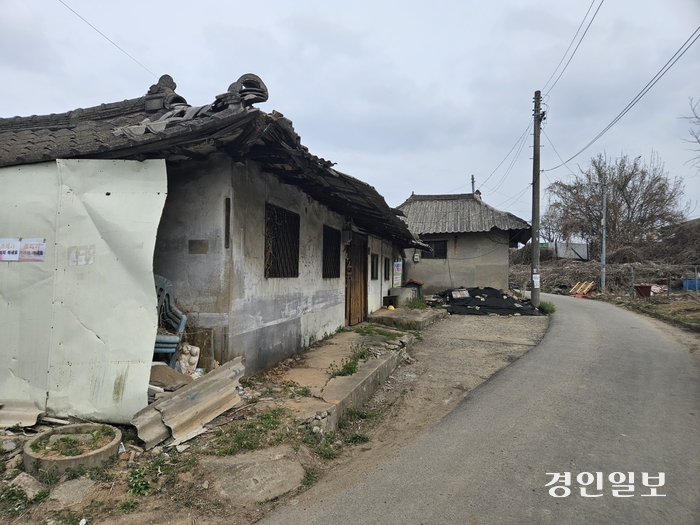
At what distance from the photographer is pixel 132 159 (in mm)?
4207

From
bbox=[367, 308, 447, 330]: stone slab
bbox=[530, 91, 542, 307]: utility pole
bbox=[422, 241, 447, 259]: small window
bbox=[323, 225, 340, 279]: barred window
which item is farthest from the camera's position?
bbox=[422, 241, 447, 259]: small window

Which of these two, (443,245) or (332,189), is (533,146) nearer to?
(443,245)

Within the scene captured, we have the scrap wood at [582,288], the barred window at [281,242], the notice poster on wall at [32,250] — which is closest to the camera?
the notice poster on wall at [32,250]

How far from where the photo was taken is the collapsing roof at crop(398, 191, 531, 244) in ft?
65.2

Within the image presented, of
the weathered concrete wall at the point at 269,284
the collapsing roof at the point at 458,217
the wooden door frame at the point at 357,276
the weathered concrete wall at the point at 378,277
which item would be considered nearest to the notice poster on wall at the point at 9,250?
the weathered concrete wall at the point at 269,284

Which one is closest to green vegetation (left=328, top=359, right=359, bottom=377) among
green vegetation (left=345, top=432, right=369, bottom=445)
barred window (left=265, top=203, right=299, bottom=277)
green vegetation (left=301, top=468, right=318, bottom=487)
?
green vegetation (left=345, top=432, right=369, bottom=445)

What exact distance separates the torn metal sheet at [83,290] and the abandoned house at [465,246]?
1746 cm

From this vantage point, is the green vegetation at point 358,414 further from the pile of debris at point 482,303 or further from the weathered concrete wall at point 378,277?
the pile of debris at point 482,303

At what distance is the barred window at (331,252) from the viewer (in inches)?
351

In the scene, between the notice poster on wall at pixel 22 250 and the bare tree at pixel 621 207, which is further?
the bare tree at pixel 621 207

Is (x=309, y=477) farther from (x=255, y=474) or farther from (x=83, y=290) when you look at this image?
(x=83, y=290)

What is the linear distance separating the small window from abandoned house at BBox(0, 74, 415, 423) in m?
15.2

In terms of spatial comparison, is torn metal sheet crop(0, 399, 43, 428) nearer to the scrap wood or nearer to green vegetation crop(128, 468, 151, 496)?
green vegetation crop(128, 468, 151, 496)

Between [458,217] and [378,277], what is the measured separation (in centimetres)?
860
